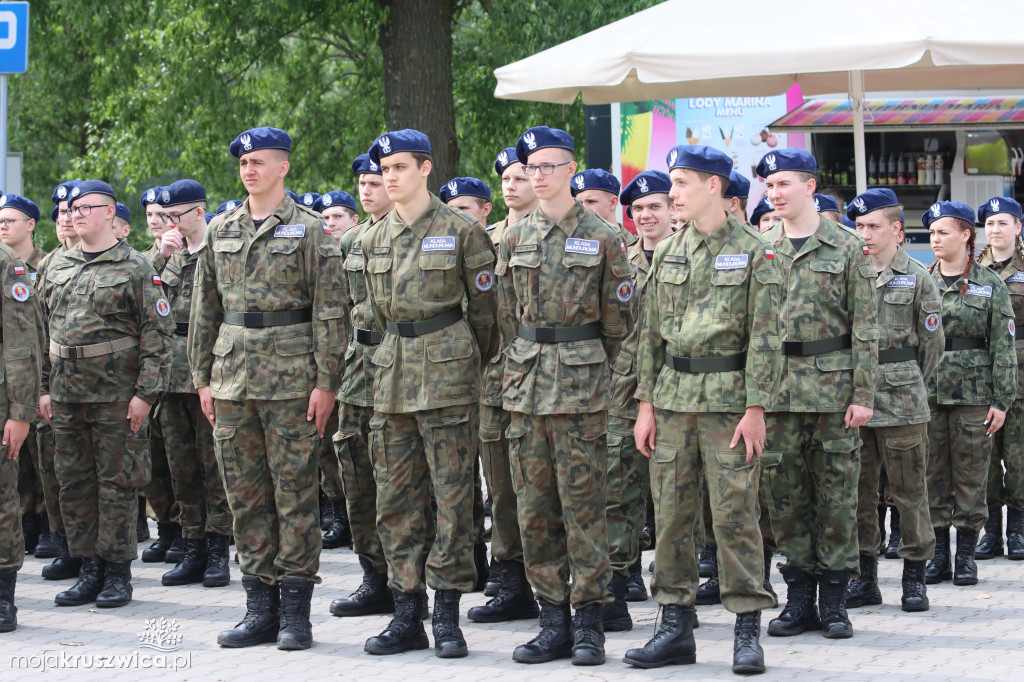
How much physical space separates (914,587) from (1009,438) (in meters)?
2.11

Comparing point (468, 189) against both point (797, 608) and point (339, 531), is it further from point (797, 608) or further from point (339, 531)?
point (797, 608)

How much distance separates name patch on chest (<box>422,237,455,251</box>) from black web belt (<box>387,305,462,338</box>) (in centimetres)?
29

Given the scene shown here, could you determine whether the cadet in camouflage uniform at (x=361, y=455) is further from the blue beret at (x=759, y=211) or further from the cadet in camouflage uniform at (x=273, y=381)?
the blue beret at (x=759, y=211)

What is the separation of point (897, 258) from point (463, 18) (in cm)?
1309

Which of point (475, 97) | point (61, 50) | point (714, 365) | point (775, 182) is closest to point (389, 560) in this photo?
point (714, 365)

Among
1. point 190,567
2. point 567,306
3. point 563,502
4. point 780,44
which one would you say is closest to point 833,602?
point 563,502

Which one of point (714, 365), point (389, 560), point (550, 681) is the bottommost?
point (550, 681)

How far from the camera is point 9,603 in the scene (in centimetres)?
700

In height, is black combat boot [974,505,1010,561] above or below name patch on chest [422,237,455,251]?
below

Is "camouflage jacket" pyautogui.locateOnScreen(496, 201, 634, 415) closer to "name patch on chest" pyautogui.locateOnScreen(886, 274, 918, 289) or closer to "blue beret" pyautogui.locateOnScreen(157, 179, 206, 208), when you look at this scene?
"name patch on chest" pyautogui.locateOnScreen(886, 274, 918, 289)

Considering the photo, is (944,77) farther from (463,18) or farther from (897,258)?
(463,18)

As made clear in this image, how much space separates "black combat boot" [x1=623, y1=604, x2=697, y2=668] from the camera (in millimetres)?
5996

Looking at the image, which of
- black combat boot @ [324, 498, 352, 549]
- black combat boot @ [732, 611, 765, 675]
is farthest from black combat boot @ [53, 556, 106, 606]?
black combat boot @ [732, 611, 765, 675]

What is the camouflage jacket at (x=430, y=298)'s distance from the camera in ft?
20.7
